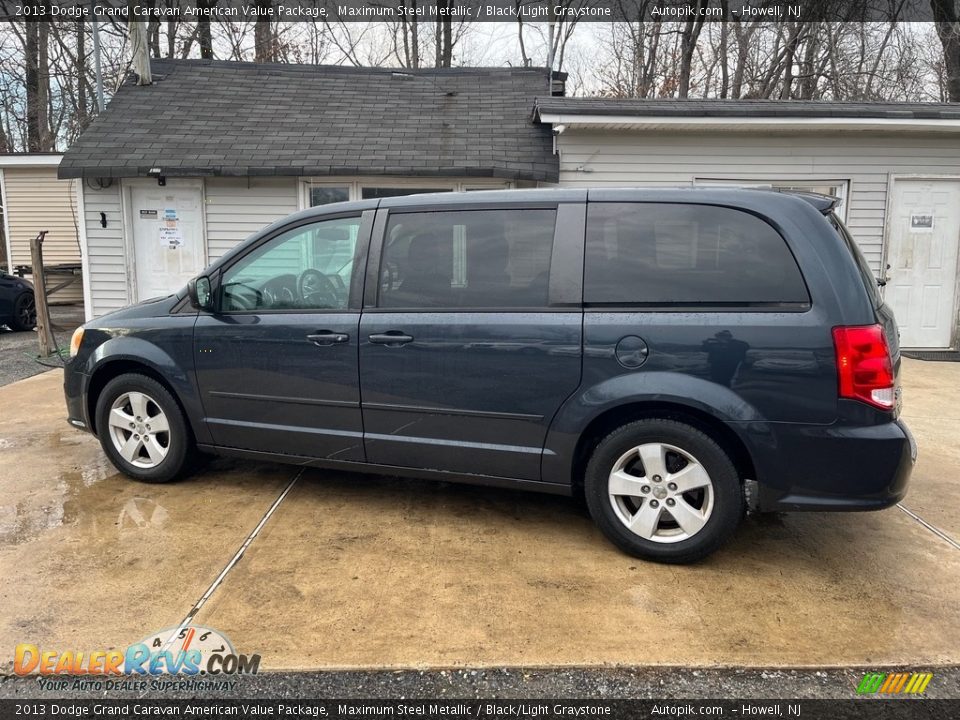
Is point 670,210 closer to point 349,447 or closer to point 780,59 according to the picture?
point 349,447

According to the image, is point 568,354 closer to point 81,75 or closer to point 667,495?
point 667,495

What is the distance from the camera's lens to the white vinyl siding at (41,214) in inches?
597

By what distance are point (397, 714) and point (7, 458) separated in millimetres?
3999

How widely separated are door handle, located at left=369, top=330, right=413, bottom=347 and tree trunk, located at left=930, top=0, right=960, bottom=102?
1879 cm

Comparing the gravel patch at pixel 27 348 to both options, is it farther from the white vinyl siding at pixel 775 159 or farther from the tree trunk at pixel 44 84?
the tree trunk at pixel 44 84

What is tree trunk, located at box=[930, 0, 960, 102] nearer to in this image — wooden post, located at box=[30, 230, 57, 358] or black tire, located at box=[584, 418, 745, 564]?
black tire, located at box=[584, 418, 745, 564]

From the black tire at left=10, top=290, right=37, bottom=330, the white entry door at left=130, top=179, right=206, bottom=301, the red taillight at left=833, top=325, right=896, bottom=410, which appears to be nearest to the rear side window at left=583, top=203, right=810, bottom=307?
the red taillight at left=833, top=325, right=896, bottom=410

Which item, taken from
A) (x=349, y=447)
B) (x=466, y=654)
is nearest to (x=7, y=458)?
(x=349, y=447)

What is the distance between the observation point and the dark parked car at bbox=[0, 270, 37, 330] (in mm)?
11320

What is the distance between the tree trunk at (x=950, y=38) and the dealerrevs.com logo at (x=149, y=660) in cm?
2024

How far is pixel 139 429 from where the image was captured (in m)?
4.34

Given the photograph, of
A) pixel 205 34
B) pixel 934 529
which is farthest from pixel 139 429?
pixel 205 34

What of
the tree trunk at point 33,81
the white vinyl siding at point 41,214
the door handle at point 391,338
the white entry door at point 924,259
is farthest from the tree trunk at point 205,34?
the door handle at point 391,338

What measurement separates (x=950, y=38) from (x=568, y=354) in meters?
19.4
